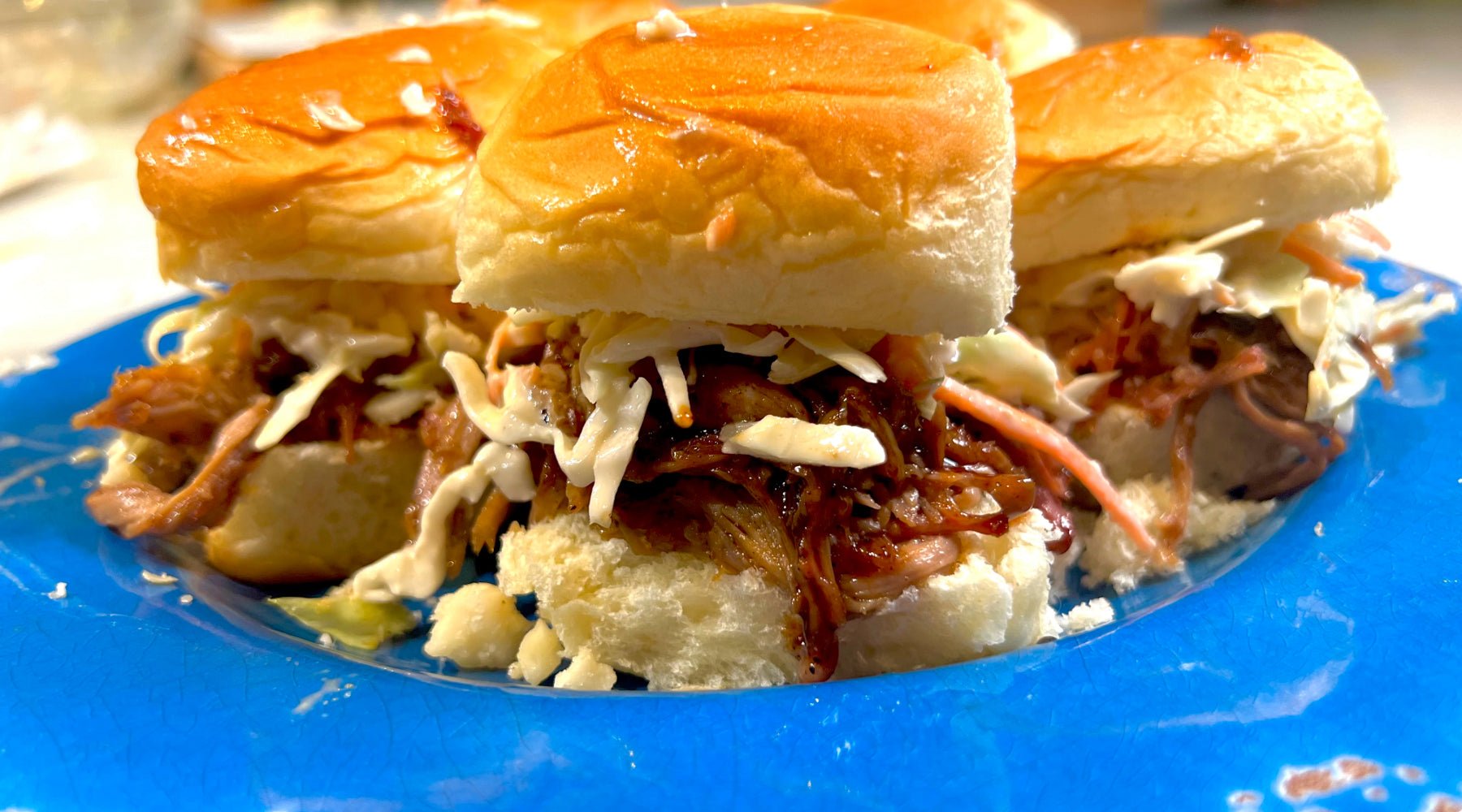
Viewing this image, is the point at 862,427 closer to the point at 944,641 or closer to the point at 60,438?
the point at 944,641

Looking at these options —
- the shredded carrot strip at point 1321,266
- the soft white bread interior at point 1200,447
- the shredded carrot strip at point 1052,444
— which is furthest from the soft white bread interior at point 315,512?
the shredded carrot strip at point 1321,266

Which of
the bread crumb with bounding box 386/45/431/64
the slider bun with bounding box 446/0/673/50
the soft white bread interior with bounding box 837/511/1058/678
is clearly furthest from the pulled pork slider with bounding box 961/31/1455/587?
the slider bun with bounding box 446/0/673/50

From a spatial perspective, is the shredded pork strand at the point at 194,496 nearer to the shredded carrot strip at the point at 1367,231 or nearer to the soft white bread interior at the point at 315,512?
the soft white bread interior at the point at 315,512

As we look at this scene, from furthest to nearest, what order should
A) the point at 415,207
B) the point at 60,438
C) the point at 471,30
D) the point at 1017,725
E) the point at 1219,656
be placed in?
the point at 471,30 < the point at 60,438 < the point at 415,207 < the point at 1219,656 < the point at 1017,725

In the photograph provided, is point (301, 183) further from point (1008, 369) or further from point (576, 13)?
point (576, 13)

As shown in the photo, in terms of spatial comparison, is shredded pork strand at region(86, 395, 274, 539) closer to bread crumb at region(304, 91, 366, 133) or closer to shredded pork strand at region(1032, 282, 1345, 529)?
bread crumb at region(304, 91, 366, 133)

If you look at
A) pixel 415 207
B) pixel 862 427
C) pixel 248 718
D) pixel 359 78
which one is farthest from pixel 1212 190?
pixel 248 718

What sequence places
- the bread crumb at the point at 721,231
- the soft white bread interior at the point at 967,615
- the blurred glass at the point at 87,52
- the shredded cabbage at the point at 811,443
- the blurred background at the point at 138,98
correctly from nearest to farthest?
the bread crumb at the point at 721,231, the shredded cabbage at the point at 811,443, the soft white bread interior at the point at 967,615, the blurred background at the point at 138,98, the blurred glass at the point at 87,52
